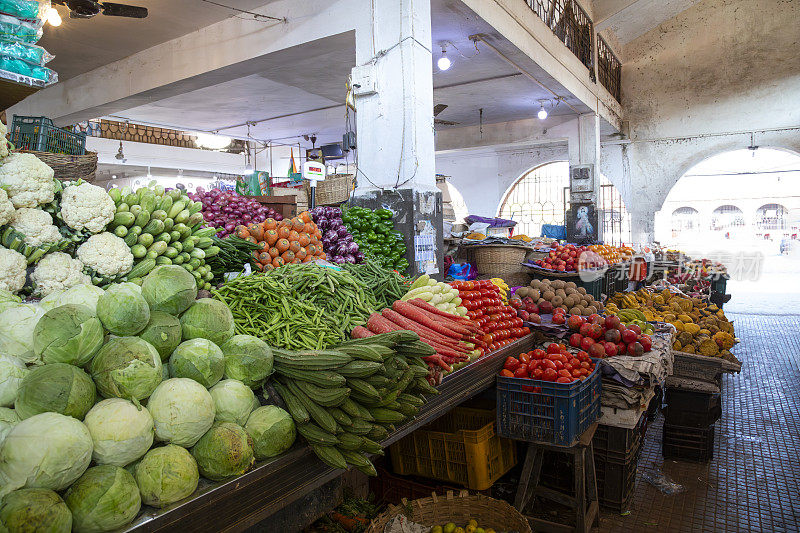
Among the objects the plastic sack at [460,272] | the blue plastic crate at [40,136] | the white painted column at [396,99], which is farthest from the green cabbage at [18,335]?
the plastic sack at [460,272]

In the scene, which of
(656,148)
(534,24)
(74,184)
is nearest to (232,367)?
(74,184)

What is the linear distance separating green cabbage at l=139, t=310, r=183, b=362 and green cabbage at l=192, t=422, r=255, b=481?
1.05 ft

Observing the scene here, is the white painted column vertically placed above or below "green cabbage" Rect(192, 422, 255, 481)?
above

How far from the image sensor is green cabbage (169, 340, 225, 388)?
1.60 metres

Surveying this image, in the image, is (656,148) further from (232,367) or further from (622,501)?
(232,367)

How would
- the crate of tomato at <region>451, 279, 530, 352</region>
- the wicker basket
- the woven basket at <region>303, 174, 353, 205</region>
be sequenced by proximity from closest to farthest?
the crate of tomato at <region>451, 279, 530, 352</region>, the woven basket at <region>303, 174, 353, 205</region>, the wicker basket

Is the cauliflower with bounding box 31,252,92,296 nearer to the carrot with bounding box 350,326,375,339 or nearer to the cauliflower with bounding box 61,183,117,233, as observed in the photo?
the cauliflower with bounding box 61,183,117,233

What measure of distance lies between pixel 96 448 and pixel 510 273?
21.0ft

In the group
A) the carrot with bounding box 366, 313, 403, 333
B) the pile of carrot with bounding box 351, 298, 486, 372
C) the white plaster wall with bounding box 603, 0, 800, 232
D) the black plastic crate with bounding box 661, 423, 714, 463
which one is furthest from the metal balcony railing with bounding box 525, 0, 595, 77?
the carrot with bounding box 366, 313, 403, 333

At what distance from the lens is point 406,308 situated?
9.36 feet

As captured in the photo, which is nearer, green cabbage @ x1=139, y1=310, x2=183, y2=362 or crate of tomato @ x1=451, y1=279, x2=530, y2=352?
green cabbage @ x1=139, y1=310, x2=183, y2=362

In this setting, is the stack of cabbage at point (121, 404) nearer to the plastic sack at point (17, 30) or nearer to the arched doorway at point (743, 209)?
the plastic sack at point (17, 30)

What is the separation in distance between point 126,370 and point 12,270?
2.79 feet

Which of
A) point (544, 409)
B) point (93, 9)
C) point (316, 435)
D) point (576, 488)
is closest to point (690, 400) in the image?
point (576, 488)
